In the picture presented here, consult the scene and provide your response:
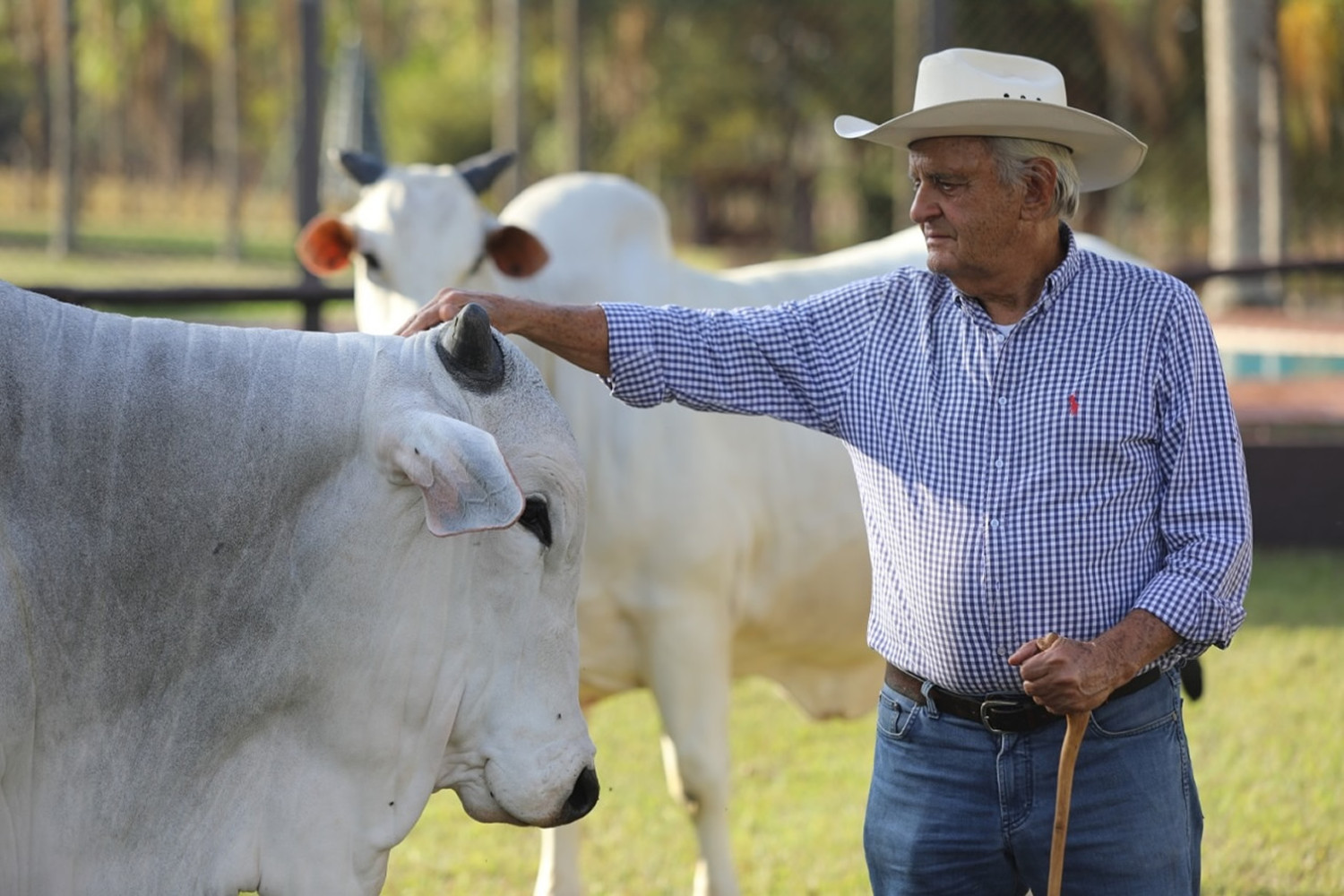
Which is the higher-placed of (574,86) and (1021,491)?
(574,86)

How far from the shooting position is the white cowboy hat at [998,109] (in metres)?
2.66

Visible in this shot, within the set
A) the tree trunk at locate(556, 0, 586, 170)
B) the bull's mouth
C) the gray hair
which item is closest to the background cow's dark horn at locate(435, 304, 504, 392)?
the bull's mouth

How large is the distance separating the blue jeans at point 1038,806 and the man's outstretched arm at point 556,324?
725mm

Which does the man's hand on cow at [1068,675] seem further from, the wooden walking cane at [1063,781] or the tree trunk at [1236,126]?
the tree trunk at [1236,126]

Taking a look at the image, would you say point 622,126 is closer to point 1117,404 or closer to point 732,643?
point 732,643

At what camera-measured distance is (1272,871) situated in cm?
450

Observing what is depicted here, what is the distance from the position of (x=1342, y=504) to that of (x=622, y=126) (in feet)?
79.7

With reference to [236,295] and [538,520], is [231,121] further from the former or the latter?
[538,520]

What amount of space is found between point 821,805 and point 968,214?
9.21 feet

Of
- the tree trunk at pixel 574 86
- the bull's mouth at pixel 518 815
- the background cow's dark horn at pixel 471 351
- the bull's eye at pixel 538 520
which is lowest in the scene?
the bull's mouth at pixel 518 815

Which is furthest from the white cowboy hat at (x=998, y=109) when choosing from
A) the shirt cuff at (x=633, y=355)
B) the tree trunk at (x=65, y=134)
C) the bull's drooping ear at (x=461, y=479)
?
the tree trunk at (x=65, y=134)

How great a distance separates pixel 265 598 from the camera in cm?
213

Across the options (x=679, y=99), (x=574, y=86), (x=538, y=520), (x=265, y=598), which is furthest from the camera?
(x=679, y=99)

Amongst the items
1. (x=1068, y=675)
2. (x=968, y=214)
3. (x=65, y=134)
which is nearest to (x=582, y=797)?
(x=1068, y=675)
